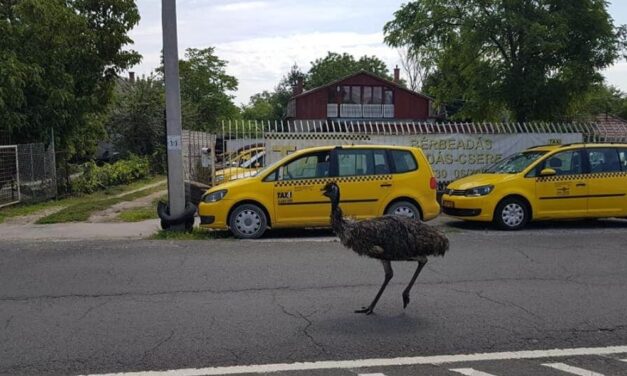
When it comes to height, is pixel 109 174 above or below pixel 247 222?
above

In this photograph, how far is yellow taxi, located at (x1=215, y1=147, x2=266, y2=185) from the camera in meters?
13.9

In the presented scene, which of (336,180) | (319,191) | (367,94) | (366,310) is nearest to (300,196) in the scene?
(319,191)

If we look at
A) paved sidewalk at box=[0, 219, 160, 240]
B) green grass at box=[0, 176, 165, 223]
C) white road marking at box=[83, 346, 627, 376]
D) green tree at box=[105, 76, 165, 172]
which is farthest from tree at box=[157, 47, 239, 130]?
white road marking at box=[83, 346, 627, 376]

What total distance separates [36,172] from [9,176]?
3.68ft

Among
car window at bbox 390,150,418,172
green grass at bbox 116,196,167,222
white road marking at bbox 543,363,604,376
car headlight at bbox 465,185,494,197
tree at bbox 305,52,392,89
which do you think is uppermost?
tree at bbox 305,52,392,89

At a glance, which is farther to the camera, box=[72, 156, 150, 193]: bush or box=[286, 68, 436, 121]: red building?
box=[286, 68, 436, 121]: red building

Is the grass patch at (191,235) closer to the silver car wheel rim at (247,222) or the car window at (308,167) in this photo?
the silver car wheel rim at (247,222)

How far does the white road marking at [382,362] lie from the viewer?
417 centimetres

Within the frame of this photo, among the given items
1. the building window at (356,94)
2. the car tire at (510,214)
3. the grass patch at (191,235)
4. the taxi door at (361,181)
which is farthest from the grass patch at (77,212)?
the building window at (356,94)

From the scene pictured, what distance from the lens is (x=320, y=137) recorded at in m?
14.1

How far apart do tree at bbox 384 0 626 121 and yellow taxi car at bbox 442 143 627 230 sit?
4865 millimetres

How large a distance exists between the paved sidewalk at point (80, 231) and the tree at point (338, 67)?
69.6m

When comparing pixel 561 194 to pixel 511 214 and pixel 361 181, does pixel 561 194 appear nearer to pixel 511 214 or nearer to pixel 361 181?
pixel 511 214

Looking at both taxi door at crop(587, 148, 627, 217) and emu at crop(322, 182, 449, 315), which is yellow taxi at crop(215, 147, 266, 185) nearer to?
taxi door at crop(587, 148, 627, 217)
